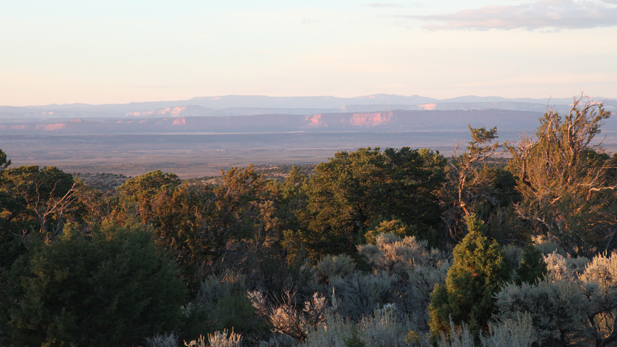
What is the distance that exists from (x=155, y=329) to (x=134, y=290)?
0.82 m

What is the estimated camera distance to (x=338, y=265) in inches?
605

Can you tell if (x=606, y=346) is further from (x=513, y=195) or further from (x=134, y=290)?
(x=513, y=195)

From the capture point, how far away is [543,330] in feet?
24.2

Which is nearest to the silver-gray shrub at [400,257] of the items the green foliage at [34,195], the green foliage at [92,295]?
the green foliage at [92,295]

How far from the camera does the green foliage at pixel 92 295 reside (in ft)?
25.6

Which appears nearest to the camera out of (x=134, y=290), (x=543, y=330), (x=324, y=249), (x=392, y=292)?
(x=543, y=330)

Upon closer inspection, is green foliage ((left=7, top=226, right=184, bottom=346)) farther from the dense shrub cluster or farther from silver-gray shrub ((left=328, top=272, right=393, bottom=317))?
silver-gray shrub ((left=328, top=272, right=393, bottom=317))

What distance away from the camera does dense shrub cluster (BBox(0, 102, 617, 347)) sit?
7691 millimetres

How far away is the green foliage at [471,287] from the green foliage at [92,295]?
491 cm

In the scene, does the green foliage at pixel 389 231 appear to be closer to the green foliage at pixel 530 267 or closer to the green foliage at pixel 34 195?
the green foliage at pixel 530 267

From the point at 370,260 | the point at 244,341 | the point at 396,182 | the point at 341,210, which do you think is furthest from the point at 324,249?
the point at 244,341

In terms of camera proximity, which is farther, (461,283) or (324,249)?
(324,249)

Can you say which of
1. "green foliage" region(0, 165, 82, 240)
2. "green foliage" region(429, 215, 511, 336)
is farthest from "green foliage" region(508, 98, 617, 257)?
"green foliage" region(0, 165, 82, 240)

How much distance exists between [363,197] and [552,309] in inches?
681
